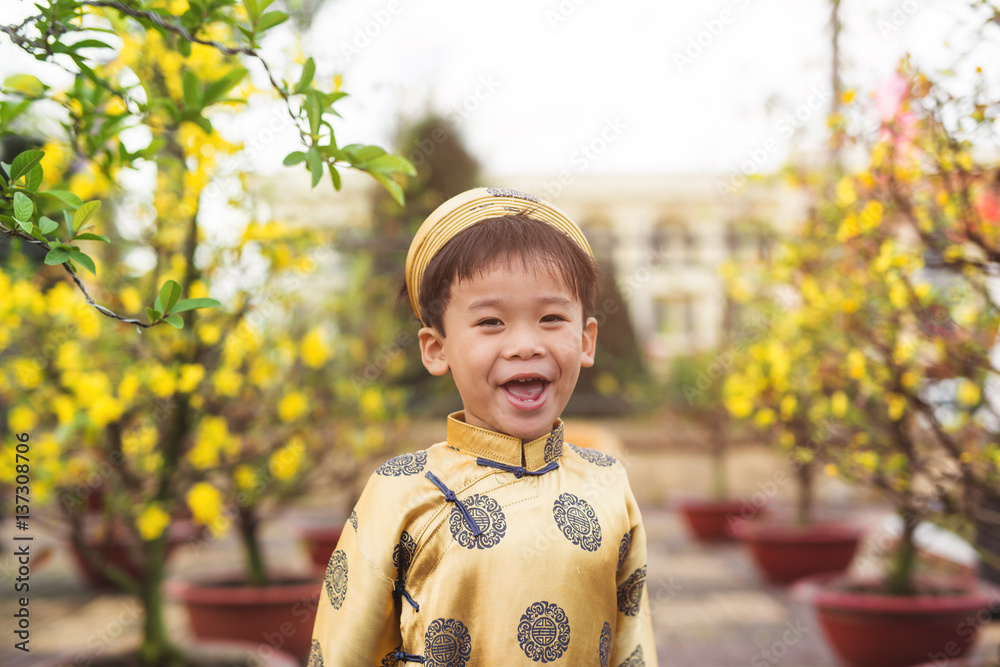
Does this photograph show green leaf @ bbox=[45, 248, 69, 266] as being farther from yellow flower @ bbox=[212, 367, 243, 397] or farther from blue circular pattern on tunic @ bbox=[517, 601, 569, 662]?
yellow flower @ bbox=[212, 367, 243, 397]

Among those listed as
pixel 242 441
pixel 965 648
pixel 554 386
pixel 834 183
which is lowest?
pixel 965 648

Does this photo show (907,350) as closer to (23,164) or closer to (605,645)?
(605,645)

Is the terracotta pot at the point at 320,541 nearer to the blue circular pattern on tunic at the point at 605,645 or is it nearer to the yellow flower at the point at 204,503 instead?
the yellow flower at the point at 204,503

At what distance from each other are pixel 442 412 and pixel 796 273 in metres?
4.01

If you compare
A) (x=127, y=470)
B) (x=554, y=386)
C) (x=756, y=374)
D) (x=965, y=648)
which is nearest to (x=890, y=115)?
(x=756, y=374)

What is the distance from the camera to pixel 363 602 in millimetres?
1222

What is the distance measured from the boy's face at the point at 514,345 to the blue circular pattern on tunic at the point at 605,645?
0.36 metres

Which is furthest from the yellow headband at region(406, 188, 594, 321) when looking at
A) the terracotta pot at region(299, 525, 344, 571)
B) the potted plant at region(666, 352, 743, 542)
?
the potted plant at region(666, 352, 743, 542)

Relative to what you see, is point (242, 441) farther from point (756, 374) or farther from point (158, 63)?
point (756, 374)

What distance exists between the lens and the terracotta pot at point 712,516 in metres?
6.43

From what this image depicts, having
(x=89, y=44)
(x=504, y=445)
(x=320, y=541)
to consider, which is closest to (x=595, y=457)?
(x=504, y=445)

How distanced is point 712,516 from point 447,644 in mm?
5735

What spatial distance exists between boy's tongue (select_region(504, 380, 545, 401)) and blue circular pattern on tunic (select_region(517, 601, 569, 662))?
0.35 meters

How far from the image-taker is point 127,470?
2799 millimetres
